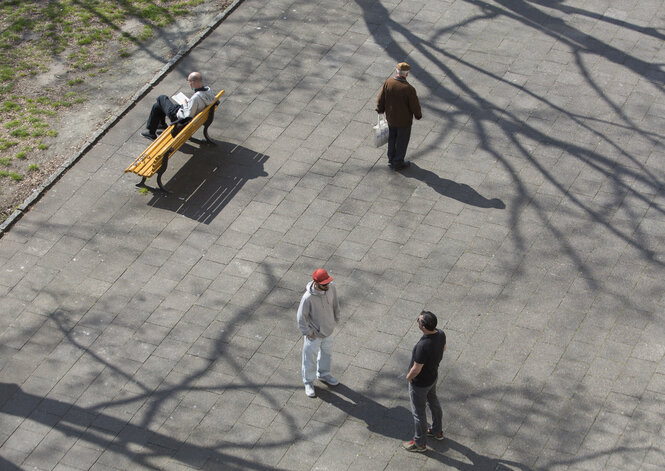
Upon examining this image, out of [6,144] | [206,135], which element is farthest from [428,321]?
[6,144]

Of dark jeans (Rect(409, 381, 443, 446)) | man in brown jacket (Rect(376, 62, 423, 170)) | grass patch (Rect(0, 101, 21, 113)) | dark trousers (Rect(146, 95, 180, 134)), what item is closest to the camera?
dark jeans (Rect(409, 381, 443, 446))

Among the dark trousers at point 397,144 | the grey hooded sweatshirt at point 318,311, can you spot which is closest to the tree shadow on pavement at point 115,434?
the grey hooded sweatshirt at point 318,311

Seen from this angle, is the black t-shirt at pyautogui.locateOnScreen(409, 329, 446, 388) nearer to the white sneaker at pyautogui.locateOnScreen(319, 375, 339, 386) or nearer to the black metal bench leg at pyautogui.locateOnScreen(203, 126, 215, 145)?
the white sneaker at pyautogui.locateOnScreen(319, 375, 339, 386)

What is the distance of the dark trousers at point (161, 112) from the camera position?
12281 mm

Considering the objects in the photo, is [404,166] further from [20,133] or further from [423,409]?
[20,133]

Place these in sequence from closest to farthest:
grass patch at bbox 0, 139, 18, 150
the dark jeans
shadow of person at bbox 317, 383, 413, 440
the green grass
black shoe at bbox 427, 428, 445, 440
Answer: the dark jeans < black shoe at bbox 427, 428, 445, 440 < shadow of person at bbox 317, 383, 413, 440 < the green grass < grass patch at bbox 0, 139, 18, 150

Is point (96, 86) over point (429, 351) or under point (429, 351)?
under

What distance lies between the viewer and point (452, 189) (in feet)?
38.3

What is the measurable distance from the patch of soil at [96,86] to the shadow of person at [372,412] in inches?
207

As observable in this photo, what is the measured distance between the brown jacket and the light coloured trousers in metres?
3.60

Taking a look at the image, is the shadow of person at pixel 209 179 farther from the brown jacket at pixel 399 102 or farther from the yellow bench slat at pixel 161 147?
the brown jacket at pixel 399 102

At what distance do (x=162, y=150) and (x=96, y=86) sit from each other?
2.81 metres

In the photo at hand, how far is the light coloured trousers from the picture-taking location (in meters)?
9.12

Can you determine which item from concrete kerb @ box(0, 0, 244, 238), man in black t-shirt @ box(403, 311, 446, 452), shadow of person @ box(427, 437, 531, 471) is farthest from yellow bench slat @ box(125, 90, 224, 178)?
shadow of person @ box(427, 437, 531, 471)
